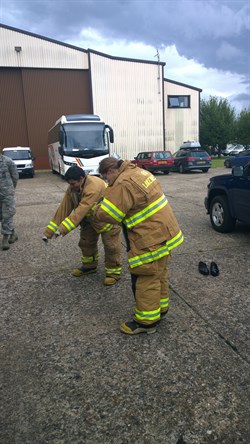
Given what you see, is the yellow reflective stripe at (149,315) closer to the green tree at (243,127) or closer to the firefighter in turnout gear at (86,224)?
the firefighter in turnout gear at (86,224)

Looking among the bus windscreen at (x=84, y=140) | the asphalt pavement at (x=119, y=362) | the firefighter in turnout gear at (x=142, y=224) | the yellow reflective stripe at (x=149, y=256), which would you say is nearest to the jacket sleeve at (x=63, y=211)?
the asphalt pavement at (x=119, y=362)

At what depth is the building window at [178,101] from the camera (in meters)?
33.2

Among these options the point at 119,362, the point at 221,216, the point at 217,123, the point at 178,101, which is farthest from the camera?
the point at 217,123

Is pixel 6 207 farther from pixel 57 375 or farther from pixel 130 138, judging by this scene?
pixel 130 138

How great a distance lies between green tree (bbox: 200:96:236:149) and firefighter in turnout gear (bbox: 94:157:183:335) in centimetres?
4367

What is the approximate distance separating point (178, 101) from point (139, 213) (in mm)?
33122

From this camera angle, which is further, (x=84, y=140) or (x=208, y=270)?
(x=84, y=140)

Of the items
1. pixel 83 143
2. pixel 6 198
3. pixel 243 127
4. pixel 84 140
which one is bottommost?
pixel 6 198

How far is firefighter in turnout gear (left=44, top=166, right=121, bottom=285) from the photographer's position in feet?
12.3

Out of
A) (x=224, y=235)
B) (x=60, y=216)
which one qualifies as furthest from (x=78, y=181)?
(x=224, y=235)

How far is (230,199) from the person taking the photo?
6246 millimetres

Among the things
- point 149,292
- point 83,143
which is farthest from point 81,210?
point 83,143

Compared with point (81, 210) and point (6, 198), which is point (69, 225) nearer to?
point (81, 210)

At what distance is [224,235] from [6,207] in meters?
3.95
